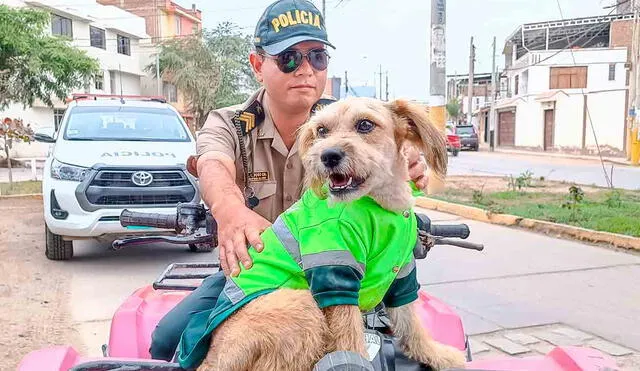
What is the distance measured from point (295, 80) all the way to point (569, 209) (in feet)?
25.6

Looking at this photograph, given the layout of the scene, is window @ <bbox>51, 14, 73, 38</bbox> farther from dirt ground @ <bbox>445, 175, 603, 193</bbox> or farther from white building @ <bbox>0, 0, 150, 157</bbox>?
→ dirt ground @ <bbox>445, 175, 603, 193</bbox>

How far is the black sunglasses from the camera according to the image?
216 centimetres

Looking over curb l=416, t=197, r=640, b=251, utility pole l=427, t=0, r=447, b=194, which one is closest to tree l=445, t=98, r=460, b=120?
curb l=416, t=197, r=640, b=251

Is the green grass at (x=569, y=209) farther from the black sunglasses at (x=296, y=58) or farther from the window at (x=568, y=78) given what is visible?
the window at (x=568, y=78)

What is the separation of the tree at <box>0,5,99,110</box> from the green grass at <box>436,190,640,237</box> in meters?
15.9

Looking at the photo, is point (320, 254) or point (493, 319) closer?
point (320, 254)

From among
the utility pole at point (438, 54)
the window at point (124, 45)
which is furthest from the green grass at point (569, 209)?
the window at point (124, 45)

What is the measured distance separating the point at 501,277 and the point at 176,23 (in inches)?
1903

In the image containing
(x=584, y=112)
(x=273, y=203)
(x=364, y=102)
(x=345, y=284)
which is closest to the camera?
(x=345, y=284)

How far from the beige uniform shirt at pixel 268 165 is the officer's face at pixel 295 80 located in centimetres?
19

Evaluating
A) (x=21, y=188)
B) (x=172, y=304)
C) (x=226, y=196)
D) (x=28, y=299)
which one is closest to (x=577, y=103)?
(x=21, y=188)

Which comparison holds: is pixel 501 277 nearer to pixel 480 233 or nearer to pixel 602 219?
pixel 480 233

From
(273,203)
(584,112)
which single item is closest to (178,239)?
(273,203)

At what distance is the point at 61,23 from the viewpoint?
34719mm
